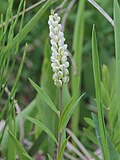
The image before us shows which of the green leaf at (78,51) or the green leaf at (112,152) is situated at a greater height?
the green leaf at (78,51)

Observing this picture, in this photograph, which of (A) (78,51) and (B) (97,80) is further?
(A) (78,51)

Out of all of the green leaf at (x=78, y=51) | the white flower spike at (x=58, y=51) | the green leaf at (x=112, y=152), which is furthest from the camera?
the green leaf at (x=78, y=51)

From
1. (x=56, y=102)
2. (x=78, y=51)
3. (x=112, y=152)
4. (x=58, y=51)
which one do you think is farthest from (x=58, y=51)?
(x=78, y=51)

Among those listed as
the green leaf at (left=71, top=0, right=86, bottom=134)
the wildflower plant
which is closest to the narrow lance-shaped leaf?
the wildflower plant

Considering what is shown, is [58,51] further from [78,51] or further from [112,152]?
[78,51]

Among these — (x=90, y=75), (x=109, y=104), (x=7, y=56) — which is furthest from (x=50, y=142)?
(x=90, y=75)

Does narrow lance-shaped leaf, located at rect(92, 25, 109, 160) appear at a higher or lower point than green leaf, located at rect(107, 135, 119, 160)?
higher

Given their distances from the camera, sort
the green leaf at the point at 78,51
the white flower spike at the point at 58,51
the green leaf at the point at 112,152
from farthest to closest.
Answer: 1. the green leaf at the point at 78,51
2. the green leaf at the point at 112,152
3. the white flower spike at the point at 58,51

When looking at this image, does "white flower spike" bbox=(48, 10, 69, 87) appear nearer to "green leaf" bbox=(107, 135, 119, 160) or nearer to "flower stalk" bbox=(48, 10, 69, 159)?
"flower stalk" bbox=(48, 10, 69, 159)

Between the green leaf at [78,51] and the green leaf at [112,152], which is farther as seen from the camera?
the green leaf at [78,51]

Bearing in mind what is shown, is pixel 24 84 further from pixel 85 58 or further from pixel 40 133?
pixel 40 133

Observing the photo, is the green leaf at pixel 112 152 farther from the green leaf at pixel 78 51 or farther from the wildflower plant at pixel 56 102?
the green leaf at pixel 78 51

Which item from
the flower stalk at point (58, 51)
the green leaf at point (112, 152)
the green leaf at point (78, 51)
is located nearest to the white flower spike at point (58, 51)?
the flower stalk at point (58, 51)
